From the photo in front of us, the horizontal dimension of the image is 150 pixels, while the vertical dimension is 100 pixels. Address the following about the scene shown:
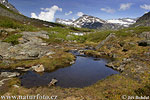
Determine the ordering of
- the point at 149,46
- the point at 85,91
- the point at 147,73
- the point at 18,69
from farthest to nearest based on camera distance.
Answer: the point at 149,46 < the point at 18,69 < the point at 147,73 < the point at 85,91

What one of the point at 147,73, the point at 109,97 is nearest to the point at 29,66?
the point at 109,97

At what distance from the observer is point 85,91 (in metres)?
20.7

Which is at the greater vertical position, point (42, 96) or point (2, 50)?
point (2, 50)

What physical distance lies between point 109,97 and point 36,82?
16363 mm

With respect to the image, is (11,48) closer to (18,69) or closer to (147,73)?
(18,69)

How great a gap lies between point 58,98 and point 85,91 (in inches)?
223

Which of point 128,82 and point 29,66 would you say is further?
point 29,66

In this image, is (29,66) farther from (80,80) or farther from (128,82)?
(128,82)

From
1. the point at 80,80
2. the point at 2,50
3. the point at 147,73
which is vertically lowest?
the point at 80,80

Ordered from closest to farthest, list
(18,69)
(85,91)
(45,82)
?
(85,91) < (45,82) < (18,69)

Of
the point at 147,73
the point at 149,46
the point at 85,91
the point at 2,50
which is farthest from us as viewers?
the point at 149,46

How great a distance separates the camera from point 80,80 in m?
26.7

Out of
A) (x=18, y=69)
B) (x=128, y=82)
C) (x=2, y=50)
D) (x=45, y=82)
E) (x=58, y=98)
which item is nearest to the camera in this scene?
(x=58, y=98)

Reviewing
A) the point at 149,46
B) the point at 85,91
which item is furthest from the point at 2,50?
the point at 149,46
